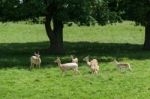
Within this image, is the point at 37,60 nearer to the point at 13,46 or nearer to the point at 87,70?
the point at 87,70

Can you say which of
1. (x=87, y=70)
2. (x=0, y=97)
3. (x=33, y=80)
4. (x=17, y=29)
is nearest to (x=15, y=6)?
(x=87, y=70)

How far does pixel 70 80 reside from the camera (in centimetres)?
2380

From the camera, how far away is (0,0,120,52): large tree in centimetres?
3394

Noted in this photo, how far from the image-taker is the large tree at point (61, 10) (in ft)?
111

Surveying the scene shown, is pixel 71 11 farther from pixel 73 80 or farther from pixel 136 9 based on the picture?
pixel 73 80

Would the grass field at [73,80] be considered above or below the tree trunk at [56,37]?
above

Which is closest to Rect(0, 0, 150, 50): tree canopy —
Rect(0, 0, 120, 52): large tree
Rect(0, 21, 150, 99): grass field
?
Rect(0, 0, 120, 52): large tree

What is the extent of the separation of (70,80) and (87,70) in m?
3.79

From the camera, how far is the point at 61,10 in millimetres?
34844

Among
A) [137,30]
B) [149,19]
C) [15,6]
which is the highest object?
[15,6]

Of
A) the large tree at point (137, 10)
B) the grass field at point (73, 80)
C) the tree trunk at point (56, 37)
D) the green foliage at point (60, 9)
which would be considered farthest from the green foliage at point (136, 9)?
the tree trunk at point (56, 37)

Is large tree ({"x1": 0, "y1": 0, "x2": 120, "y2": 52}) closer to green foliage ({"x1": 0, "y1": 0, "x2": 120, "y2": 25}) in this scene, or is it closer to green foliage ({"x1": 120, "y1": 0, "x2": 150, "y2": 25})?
green foliage ({"x1": 0, "y1": 0, "x2": 120, "y2": 25})

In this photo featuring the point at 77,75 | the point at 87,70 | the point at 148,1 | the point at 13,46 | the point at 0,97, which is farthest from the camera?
the point at 13,46

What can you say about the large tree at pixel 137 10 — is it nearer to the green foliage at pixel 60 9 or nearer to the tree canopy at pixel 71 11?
the tree canopy at pixel 71 11
